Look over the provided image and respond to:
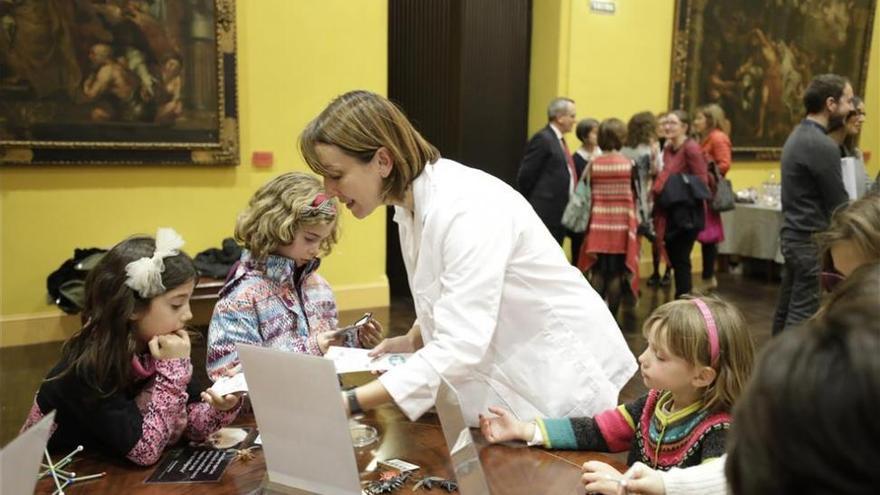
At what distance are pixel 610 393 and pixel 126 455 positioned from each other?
3.73ft

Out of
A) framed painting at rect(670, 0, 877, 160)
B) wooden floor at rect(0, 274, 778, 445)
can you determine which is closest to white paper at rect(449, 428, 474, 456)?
wooden floor at rect(0, 274, 778, 445)

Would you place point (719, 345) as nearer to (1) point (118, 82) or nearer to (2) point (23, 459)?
(2) point (23, 459)

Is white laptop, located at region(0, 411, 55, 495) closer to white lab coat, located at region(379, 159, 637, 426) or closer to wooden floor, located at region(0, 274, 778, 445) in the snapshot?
white lab coat, located at region(379, 159, 637, 426)

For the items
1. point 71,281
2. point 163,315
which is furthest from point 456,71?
point 163,315

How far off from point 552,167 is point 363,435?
4.47 m

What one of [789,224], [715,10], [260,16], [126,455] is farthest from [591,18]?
[126,455]

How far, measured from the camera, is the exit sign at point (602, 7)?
7090mm

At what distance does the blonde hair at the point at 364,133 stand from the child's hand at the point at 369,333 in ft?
2.18

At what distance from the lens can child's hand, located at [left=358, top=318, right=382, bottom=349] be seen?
2.24 metres

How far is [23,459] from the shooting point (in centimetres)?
94

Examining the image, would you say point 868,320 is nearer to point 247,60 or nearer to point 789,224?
point 789,224

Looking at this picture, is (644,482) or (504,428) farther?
(504,428)

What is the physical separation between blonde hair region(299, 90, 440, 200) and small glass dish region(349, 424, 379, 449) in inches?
23.5

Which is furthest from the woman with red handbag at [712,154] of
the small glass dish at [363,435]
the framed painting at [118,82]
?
the small glass dish at [363,435]
